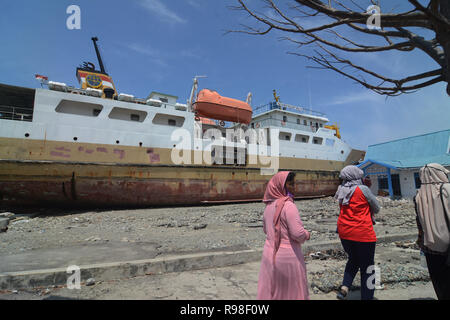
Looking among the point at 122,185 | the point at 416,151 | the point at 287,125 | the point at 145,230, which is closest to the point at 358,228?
the point at 145,230

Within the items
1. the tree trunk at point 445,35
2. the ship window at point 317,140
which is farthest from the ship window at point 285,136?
the tree trunk at point 445,35

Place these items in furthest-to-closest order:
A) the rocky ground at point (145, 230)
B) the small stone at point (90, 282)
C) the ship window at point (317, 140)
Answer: the ship window at point (317, 140)
the rocky ground at point (145, 230)
the small stone at point (90, 282)

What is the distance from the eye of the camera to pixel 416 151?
40.9 ft

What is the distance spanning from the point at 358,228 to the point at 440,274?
0.68 metres

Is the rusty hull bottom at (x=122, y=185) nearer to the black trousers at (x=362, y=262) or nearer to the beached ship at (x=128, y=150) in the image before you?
the beached ship at (x=128, y=150)

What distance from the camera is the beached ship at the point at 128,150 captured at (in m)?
8.09

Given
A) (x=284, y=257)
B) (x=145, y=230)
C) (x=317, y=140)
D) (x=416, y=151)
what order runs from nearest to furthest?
(x=284, y=257) → (x=145, y=230) → (x=416, y=151) → (x=317, y=140)

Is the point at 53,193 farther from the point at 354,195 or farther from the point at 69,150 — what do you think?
the point at 354,195

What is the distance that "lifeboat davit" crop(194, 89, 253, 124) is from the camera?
1177 centimetres

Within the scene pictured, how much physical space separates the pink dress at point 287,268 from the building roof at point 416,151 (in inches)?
491

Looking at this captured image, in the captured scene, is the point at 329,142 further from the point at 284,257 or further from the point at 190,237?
the point at 284,257
